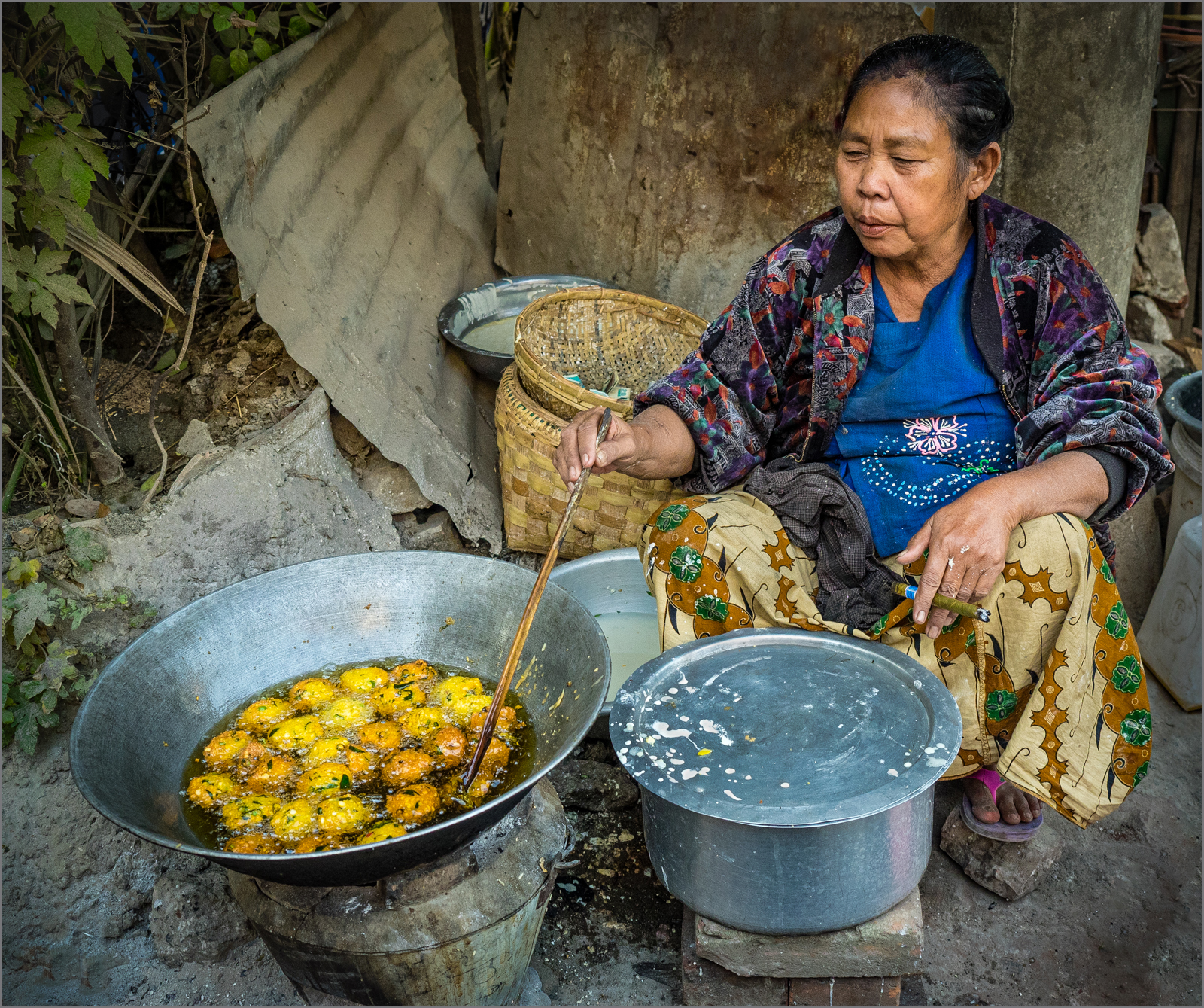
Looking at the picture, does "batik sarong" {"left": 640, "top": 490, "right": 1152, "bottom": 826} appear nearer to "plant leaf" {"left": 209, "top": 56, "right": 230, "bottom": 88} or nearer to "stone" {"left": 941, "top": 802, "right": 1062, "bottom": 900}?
"stone" {"left": 941, "top": 802, "right": 1062, "bottom": 900}

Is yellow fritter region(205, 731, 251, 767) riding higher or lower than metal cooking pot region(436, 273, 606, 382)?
lower

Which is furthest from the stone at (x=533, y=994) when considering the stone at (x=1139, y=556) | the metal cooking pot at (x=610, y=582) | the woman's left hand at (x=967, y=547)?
the stone at (x=1139, y=556)

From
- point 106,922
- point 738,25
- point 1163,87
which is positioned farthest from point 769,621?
point 1163,87

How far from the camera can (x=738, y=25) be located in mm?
3494

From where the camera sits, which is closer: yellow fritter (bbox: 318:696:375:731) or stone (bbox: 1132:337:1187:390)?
yellow fritter (bbox: 318:696:375:731)

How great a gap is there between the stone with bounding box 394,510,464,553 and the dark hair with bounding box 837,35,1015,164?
186cm

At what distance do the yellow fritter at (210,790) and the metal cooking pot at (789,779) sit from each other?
2.36 feet

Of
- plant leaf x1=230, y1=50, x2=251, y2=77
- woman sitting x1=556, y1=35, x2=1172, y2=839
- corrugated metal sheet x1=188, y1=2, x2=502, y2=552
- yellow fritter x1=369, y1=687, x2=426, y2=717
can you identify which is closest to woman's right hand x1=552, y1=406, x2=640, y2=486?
woman sitting x1=556, y1=35, x2=1172, y2=839

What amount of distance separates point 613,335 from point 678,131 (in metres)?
0.81

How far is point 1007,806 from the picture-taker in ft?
7.70

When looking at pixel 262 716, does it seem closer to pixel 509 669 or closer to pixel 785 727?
pixel 509 669

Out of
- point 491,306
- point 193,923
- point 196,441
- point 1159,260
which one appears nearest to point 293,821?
point 193,923

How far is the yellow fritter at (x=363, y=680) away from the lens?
2096 mm

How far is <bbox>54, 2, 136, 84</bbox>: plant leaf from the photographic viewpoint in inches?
82.0
